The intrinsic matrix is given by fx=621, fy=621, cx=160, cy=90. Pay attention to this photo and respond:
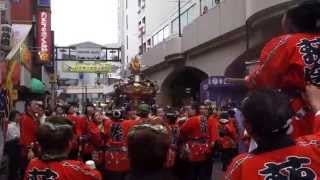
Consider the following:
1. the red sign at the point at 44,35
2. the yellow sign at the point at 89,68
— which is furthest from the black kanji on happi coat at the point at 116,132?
the yellow sign at the point at 89,68

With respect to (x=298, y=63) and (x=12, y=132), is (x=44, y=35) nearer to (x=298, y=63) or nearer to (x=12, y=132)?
(x=12, y=132)

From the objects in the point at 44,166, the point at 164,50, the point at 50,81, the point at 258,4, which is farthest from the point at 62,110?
the point at 50,81

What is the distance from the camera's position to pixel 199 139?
12.2 metres

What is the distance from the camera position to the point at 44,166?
464cm

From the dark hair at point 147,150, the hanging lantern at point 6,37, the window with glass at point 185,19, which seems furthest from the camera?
the window with glass at point 185,19

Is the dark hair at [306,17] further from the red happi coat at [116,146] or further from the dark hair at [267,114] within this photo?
the red happi coat at [116,146]

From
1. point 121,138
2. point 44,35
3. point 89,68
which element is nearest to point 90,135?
point 121,138

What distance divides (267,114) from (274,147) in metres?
0.18

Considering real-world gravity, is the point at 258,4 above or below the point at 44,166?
above

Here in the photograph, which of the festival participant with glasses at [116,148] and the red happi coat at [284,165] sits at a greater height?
the red happi coat at [284,165]

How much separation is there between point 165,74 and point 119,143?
24540 millimetres

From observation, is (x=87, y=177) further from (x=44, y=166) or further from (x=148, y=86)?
(x=148, y=86)

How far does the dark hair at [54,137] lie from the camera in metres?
4.48

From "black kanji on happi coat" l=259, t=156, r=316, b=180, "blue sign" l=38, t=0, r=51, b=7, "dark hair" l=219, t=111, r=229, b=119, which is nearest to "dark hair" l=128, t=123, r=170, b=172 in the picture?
"black kanji on happi coat" l=259, t=156, r=316, b=180
